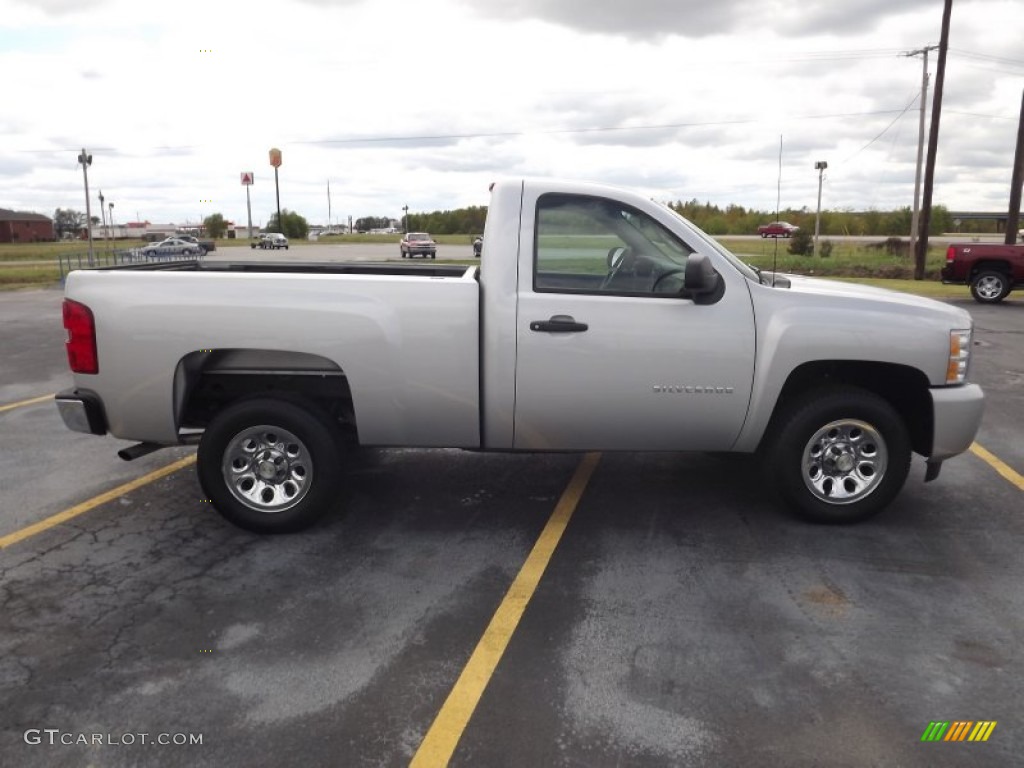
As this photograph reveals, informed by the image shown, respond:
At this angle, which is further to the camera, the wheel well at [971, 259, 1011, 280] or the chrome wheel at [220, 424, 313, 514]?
the wheel well at [971, 259, 1011, 280]

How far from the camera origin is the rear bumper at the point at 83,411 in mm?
4820

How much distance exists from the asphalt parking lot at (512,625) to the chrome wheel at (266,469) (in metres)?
0.25

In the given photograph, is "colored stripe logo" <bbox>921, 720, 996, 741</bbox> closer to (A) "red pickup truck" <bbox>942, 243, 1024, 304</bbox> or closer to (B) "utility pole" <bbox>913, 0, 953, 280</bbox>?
(A) "red pickup truck" <bbox>942, 243, 1024, 304</bbox>

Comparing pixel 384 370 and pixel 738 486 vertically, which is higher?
pixel 384 370

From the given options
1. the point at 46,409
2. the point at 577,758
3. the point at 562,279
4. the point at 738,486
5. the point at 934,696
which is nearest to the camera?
the point at 577,758

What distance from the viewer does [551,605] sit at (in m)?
4.07

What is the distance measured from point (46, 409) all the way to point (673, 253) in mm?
6572

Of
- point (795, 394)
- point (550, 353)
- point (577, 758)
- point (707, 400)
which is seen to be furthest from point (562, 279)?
point (577, 758)

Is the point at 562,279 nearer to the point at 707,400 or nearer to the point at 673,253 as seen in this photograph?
the point at 673,253

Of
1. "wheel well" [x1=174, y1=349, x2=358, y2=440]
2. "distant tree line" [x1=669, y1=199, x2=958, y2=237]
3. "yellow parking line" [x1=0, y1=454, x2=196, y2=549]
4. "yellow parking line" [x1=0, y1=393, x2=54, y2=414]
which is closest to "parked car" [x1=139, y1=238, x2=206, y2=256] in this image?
"distant tree line" [x1=669, y1=199, x2=958, y2=237]

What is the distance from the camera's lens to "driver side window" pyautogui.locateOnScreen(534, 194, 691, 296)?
487 centimetres

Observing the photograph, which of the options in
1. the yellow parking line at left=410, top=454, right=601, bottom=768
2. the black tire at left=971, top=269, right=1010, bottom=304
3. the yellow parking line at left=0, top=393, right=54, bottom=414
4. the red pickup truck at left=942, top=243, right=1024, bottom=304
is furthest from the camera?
the black tire at left=971, top=269, right=1010, bottom=304

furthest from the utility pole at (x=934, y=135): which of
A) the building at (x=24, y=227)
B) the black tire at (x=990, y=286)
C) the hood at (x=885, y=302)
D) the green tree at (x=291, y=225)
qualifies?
the building at (x=24, y=227)

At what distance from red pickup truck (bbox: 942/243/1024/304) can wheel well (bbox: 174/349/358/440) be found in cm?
1777
